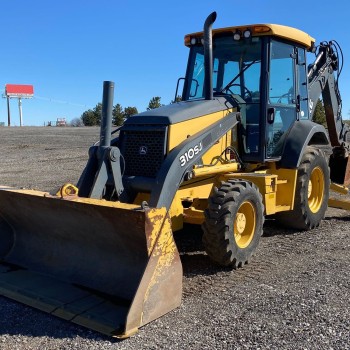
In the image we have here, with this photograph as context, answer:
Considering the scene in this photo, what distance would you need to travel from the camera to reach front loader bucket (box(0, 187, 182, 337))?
3881 millimetres

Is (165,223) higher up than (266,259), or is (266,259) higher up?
(165,223)

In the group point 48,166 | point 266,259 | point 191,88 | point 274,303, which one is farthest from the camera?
point 48,166

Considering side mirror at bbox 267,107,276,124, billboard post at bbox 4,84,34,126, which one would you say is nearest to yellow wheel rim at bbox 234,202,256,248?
side mirror at bbox 267,107,276,124

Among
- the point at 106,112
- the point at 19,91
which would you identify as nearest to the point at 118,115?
the point at 19,91

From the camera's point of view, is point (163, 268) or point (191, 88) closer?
point (163, 268)

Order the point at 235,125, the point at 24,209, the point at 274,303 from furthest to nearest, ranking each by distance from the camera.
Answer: the point at 235,125 → the point at 24,209 → the point at 274,303

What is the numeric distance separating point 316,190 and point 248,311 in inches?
138

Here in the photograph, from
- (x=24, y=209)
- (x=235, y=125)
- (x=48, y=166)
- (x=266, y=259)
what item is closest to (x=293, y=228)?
(x=266, y=259)

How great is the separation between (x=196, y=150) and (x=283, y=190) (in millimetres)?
1645

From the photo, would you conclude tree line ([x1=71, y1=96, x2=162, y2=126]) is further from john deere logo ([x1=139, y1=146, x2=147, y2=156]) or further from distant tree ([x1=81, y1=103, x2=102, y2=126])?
john deere logo ([x1=139, y1=146, x2=147, y2=156])

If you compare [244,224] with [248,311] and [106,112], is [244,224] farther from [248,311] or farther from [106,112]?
[106,112]

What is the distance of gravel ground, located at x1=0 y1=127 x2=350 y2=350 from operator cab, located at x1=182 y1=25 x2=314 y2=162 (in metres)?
1.39

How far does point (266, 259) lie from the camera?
5516 millimetres

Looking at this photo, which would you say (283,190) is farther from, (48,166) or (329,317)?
(48,166)
